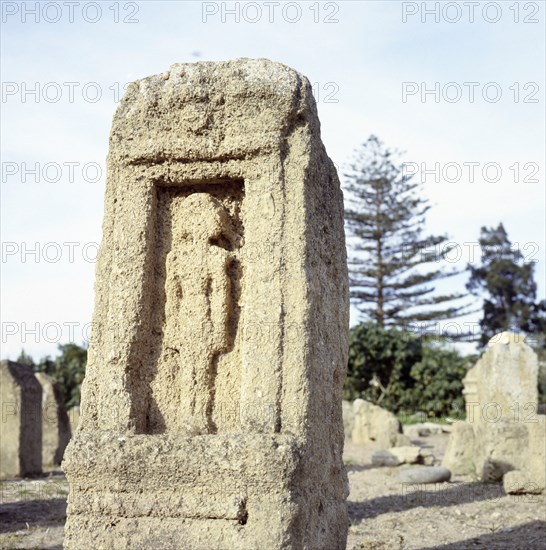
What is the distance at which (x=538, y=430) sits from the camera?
8086 millimetres

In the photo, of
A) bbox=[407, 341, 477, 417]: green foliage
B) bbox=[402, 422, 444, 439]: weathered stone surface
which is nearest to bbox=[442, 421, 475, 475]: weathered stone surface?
bbox=[402, 422, 444, 439]: weathered stone surface

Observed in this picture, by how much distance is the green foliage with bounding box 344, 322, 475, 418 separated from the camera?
21391 millimetres

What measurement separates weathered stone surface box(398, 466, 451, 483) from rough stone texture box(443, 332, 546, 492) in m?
0.46

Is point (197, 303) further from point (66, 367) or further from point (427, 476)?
point (66, 367)

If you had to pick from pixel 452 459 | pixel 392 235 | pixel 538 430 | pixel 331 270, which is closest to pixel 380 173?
pixel 392 235

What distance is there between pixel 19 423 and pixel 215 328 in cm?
748

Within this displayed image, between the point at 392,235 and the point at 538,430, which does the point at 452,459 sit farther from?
the point at 392,235

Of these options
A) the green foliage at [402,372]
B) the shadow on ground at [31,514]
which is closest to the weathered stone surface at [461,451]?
the shadow on ground at [31,514]

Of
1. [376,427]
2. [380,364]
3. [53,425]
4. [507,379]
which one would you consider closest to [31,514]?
[53,425]

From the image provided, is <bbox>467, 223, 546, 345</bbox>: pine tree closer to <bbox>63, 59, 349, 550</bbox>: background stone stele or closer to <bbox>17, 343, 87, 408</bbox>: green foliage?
<bbox>17, 343, 87, 408</bbox>: green foliage

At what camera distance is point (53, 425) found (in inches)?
495

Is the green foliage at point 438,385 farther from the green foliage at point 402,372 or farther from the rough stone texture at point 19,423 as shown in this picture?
the rough stone texture at point 19,423

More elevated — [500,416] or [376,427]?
[500,416]

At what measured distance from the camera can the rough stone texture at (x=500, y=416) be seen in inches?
364
